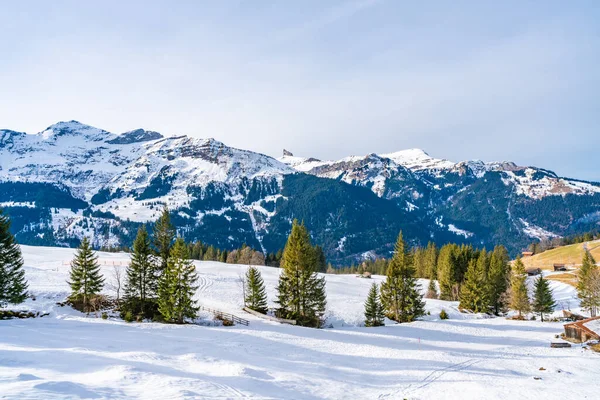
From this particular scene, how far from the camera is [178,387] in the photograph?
19.8 metres

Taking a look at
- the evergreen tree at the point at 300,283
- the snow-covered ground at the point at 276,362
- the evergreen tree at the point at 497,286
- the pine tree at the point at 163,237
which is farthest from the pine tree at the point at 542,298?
the pine tree at the point at 163,237

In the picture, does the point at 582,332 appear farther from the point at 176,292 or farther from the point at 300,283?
the point at 176,292

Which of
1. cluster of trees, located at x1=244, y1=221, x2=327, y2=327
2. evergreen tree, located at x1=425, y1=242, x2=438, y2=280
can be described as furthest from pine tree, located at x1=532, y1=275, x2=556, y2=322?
evergreen tree, located at x1=425, y1=242, x2=438, y2=280

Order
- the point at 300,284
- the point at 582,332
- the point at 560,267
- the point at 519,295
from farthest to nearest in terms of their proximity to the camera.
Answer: the point at 560,267 < the point at 519,295 < the point at 300,284 < the point at 582,332

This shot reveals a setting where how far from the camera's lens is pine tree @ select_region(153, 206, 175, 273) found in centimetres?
5131

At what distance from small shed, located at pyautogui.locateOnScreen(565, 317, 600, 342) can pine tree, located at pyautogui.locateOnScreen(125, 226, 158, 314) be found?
55.5 meters

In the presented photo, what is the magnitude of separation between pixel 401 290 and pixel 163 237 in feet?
122

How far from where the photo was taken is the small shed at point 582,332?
45344 mm

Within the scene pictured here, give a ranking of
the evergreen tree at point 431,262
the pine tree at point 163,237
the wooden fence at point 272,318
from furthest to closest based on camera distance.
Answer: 1. the evergreen tree at point 431,262
2. the pine tree at point 163,237
3. the wooden fence at point 272,318

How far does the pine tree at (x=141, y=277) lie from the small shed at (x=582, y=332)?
182 feet

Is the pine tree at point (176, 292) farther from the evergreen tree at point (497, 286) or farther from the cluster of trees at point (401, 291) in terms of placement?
the evergreen tree at point (497, 286)

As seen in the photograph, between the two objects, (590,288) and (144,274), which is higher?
(144,274)

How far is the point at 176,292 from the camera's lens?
4525 centimetres

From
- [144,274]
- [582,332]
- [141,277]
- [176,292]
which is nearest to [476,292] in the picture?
[582,332]
